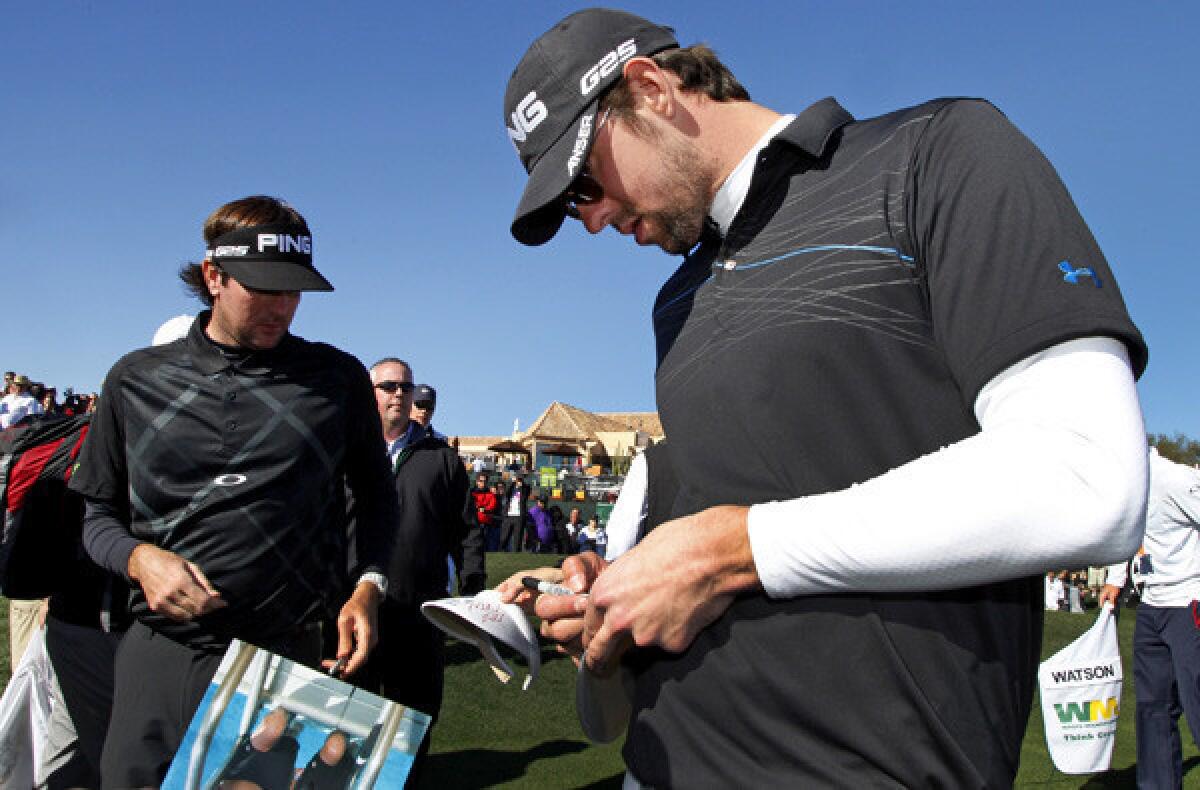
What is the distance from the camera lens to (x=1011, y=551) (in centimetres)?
107

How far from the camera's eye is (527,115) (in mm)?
1800

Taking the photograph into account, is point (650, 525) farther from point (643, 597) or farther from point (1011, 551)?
point (1011, 551)

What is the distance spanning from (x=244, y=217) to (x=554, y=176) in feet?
5.99

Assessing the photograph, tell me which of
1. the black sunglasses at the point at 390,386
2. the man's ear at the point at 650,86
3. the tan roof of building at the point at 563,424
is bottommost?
the man's ear at the point at 650,86

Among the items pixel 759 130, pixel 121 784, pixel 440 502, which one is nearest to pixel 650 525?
pixel 759 130

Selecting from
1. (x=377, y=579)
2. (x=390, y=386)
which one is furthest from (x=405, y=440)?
(x=377, y=579)

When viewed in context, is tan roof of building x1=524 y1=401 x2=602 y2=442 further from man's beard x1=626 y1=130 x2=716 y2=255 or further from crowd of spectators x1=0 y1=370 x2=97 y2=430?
man's beard x1=626 y1=130 x2=716 y2=255

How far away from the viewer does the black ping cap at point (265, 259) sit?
297cm

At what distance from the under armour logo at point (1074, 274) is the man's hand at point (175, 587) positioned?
2.39 metres

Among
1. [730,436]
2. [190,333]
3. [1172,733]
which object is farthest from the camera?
[1172,733]

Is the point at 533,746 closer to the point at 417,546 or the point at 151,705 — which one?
the point at 417,546

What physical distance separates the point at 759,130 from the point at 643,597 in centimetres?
90

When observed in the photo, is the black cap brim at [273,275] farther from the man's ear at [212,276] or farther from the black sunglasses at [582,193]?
the black sunglasses at [582,193]

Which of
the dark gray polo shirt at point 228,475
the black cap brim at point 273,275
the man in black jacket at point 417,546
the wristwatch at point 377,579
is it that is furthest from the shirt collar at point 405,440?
the black cap brim at point 273,275
